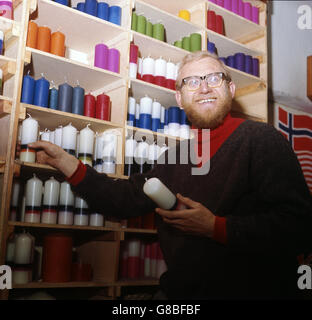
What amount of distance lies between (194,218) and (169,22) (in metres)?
1.70

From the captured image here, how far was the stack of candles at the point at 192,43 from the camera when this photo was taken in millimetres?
2641

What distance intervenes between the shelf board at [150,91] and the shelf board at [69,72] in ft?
0.40

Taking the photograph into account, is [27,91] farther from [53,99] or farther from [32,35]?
[32,35]

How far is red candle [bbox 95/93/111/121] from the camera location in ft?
7.24

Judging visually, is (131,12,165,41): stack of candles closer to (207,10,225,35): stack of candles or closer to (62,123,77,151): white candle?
(207,10,225,35): stack of candles

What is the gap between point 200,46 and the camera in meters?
2.66

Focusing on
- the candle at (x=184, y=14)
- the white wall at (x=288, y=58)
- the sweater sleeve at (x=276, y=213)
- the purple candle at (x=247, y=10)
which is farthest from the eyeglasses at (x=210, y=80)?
the white wall at (x=288, y=58)

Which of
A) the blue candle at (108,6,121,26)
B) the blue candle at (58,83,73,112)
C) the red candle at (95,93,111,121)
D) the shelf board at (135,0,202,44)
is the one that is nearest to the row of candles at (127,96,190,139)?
the red candle at (95,93,111,121)

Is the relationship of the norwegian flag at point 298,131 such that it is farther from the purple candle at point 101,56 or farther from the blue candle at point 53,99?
the blue candle at point 53,99

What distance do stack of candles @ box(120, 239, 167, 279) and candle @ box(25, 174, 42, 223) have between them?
59 cm

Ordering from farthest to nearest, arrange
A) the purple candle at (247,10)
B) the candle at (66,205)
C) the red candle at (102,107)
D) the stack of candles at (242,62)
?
the purple candle at (247,10) < the stack of candles at (242,62) < the red candle at (102,107) < the candle at (66,205)

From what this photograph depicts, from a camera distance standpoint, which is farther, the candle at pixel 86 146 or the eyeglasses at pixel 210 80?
the candle at pixel 86 146

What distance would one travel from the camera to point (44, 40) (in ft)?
6.89
